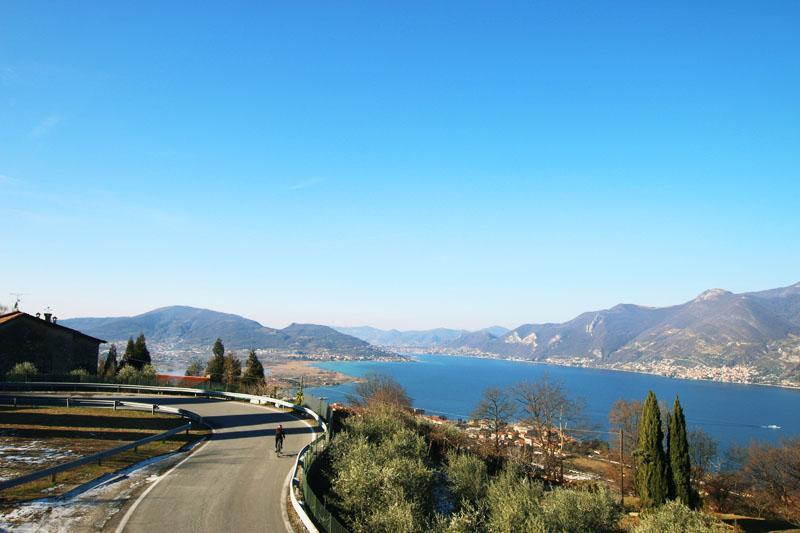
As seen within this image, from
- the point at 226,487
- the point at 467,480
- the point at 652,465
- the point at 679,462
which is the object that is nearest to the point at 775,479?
the point at 679,462

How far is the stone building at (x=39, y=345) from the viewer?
49094mm

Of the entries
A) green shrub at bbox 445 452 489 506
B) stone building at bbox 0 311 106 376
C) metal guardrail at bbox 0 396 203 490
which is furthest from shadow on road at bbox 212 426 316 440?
stone building at bbox 0 311 106 376

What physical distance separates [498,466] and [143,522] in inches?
1339

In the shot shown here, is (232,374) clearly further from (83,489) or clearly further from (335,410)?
(83,489)

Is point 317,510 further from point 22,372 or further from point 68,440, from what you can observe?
point 22,372

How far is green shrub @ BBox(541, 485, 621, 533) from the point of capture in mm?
18719

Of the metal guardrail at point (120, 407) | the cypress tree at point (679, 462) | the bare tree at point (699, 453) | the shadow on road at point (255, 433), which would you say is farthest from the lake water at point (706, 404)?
the metal guardrail at point (120, 407)

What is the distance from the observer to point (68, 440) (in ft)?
79.6

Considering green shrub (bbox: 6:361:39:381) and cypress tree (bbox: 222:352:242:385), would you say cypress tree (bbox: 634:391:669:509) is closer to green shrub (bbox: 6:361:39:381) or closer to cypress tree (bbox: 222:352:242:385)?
cypress tree (bbox: 222:352:242:385)

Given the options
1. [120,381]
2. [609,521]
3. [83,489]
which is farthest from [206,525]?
[120,381]

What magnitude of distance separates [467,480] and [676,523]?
10425 mm

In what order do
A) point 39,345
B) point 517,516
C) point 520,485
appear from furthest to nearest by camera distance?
1. point 39,345
2. point 520,485
3. point 517,516

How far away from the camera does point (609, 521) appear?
2180cm

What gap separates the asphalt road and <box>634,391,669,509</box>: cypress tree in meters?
26.0
